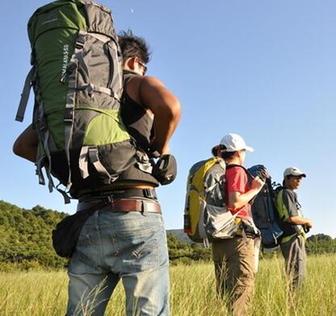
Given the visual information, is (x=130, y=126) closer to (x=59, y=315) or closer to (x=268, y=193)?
(x=59, y=315)

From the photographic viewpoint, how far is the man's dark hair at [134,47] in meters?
2.47

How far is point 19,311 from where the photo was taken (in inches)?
163

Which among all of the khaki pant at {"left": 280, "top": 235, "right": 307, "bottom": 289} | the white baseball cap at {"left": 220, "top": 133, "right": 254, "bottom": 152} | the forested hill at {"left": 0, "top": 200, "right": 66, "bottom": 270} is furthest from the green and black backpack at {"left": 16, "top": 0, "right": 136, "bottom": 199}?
the forested hill at {"left": 0, "top": 200, "right": 66, "bottom": 270}

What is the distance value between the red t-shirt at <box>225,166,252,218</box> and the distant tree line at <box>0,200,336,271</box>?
1196 centimetres

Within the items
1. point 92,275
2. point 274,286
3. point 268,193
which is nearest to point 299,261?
point 268,193

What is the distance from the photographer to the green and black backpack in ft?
6.74

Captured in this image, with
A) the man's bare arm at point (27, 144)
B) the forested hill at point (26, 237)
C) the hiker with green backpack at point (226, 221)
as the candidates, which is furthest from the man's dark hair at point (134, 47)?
the forested hill at point (26, 237)

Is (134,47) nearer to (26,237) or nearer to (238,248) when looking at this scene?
(238,248)

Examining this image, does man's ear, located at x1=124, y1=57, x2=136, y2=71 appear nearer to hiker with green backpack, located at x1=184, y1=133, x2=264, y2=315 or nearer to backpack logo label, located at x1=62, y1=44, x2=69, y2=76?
backpack logo label, located at x1=62, y1=44, x2=69, y2=76

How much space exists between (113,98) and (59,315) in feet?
9.29

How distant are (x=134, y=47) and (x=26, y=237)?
20.4 metres

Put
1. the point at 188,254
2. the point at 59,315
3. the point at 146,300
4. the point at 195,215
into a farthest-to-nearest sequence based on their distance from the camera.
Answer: the point at 188,254, the point at 59,315, the point at 195,215, the point at 146,300

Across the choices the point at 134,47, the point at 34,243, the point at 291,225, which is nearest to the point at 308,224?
the point at 291,225

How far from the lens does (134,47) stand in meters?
2.48
